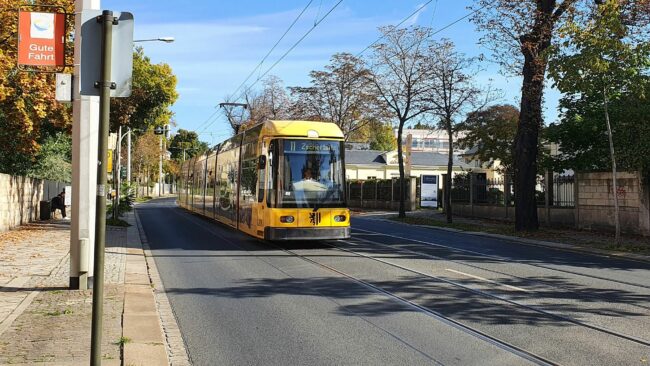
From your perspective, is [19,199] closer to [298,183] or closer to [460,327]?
[298,183]

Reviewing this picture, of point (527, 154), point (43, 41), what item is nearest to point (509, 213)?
point (527, 154)

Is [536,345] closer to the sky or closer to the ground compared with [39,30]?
closer to the ground

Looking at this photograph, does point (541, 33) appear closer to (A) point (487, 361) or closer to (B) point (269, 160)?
(B) point (269, 160)

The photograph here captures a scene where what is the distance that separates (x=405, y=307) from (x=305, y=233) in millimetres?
6905

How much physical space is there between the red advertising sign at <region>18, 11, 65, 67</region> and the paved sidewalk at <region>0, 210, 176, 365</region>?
12.1 feet

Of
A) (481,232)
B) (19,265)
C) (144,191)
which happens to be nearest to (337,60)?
(481,232)

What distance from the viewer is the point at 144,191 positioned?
291ft

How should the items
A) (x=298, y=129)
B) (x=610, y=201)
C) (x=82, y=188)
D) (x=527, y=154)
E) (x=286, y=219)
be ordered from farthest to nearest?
(x=527, y=154)
(x=610, y=201)
(x=298, y=129)
(x=286, y=219)
(x=82, y=188)

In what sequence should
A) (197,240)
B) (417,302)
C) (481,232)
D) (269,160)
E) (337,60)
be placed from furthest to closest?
(337,60)
(481,232)
(197,240)
(269,160)
(417,302)

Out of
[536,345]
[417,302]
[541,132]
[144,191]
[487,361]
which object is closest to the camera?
[487,361]

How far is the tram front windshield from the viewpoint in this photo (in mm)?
15047

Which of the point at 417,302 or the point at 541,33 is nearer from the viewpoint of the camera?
the point at 417,302

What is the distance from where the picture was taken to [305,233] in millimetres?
14914

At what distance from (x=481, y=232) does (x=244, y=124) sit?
127 ft
